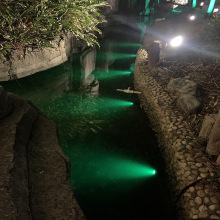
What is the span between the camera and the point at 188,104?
474 cm

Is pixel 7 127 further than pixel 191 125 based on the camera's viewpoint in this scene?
No

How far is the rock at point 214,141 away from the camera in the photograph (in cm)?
320

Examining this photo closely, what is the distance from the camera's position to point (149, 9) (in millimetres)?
29703

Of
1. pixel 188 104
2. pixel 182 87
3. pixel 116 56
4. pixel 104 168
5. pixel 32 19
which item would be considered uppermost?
pixel 32 19

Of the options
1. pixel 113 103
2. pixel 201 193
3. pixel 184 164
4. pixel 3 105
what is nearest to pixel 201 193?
pixel 201 193

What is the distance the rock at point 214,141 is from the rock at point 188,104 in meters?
1.33

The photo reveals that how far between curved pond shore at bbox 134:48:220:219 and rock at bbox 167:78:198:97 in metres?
0.24

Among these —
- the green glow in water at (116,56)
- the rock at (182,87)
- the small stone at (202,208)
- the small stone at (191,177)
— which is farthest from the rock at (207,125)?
the green glow in water at (116,56)

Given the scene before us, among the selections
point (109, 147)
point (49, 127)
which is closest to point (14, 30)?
point (49, 127)

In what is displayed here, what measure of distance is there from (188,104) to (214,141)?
1.55 m

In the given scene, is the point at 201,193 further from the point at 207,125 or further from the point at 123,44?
the point at 123,44

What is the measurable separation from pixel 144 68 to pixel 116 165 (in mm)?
4794

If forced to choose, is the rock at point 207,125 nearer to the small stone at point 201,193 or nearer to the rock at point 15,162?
the small stone at point 201,193

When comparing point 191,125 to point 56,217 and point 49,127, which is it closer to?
point 49,127
